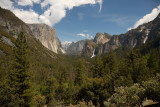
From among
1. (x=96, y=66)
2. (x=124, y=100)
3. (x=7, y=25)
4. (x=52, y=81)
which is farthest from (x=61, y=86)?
(x=7, y=25)

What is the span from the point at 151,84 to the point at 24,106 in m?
17.4

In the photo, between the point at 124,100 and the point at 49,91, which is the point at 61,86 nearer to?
the point at 49,91

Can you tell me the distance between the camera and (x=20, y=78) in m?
15.2

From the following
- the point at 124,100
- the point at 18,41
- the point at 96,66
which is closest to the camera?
the point at 124,100

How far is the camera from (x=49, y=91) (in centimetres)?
4050

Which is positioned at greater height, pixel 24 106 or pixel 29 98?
pixel 29 98

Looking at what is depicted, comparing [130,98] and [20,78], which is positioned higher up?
[20,78]

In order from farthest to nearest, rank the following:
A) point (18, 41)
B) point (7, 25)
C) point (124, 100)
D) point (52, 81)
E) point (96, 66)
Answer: point (7, 25), point (52, 81), point (96, 66), point (18, 41), point (124, 100)

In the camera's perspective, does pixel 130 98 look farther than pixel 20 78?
No

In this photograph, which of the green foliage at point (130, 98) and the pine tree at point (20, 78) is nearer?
the green foliage at point (130, 98)

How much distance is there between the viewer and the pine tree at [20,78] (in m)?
14.7

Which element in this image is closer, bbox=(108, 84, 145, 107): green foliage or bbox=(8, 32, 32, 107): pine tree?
bbox=(108, 84, 145, 107): green foliage

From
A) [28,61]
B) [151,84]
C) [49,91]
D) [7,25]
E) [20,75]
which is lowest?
[49,91]

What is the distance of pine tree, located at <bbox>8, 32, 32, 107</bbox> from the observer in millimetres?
14719
